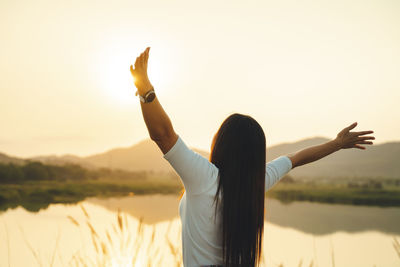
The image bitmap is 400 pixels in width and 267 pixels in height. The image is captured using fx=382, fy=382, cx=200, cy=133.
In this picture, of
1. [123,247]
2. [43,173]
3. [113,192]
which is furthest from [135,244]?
[113,192]

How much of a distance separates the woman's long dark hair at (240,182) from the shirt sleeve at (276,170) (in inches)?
11.0

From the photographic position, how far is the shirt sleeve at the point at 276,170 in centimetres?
198

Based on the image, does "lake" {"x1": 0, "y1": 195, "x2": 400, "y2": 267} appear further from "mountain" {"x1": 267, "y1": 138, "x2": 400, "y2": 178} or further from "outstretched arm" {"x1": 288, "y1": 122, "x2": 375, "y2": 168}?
"mountain" {"x1": 267, "y1": 138, "x2": 400, "y2": 178}

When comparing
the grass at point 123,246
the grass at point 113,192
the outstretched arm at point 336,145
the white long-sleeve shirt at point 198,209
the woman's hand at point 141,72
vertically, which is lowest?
the grass at point 113,192

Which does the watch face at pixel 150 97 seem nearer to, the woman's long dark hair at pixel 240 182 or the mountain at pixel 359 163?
the woman's long dark hair at pixel 240 182

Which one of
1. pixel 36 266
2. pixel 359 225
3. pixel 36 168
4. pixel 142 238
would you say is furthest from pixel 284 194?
pixel 142 238

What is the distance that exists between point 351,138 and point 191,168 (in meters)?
1.56

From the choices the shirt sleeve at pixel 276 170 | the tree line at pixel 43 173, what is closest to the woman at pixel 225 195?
the shirt sleeve at pixel 276 170

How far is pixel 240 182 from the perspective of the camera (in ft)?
5.23

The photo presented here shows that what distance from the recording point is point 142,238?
3309mm

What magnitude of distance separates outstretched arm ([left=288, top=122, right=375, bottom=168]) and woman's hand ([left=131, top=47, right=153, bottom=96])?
128 cm

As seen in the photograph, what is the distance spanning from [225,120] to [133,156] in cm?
16551

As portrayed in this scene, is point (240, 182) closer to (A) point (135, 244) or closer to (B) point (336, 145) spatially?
(B) point (336, 145)

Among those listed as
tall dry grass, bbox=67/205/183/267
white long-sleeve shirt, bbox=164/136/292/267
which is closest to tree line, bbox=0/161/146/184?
tall dry grass, bbox=67/205/183/267
